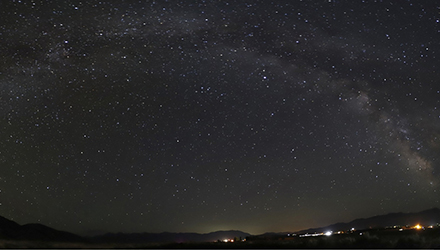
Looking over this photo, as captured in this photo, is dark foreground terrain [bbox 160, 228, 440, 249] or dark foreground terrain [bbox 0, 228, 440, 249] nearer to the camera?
dark foreground terrain [bbox 0, 228, 440, 249]

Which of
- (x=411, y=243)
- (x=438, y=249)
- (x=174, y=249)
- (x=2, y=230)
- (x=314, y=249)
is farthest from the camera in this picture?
(x=2, y=230)

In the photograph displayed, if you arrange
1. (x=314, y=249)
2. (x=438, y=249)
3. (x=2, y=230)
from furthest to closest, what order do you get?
(x=2, y=230), (x=438, y=249), (x=314, y=249)

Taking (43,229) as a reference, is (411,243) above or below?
above

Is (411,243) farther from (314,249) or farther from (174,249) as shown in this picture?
(174,249)

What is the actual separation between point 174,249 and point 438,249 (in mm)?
23156

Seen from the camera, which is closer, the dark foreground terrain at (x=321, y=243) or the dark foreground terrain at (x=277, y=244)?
the dark foreground terrain at (x=277, y=244)

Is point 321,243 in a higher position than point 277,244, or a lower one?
lower

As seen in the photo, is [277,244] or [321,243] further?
[321,243]

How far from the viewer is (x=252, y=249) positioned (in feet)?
104

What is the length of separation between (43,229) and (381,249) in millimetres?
196231

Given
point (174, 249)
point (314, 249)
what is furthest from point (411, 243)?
point (174, 249)

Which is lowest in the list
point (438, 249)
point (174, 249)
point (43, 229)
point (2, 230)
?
point (43, 229)

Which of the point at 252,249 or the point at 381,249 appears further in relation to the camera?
the point at 381,249

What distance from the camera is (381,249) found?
34.8 m
